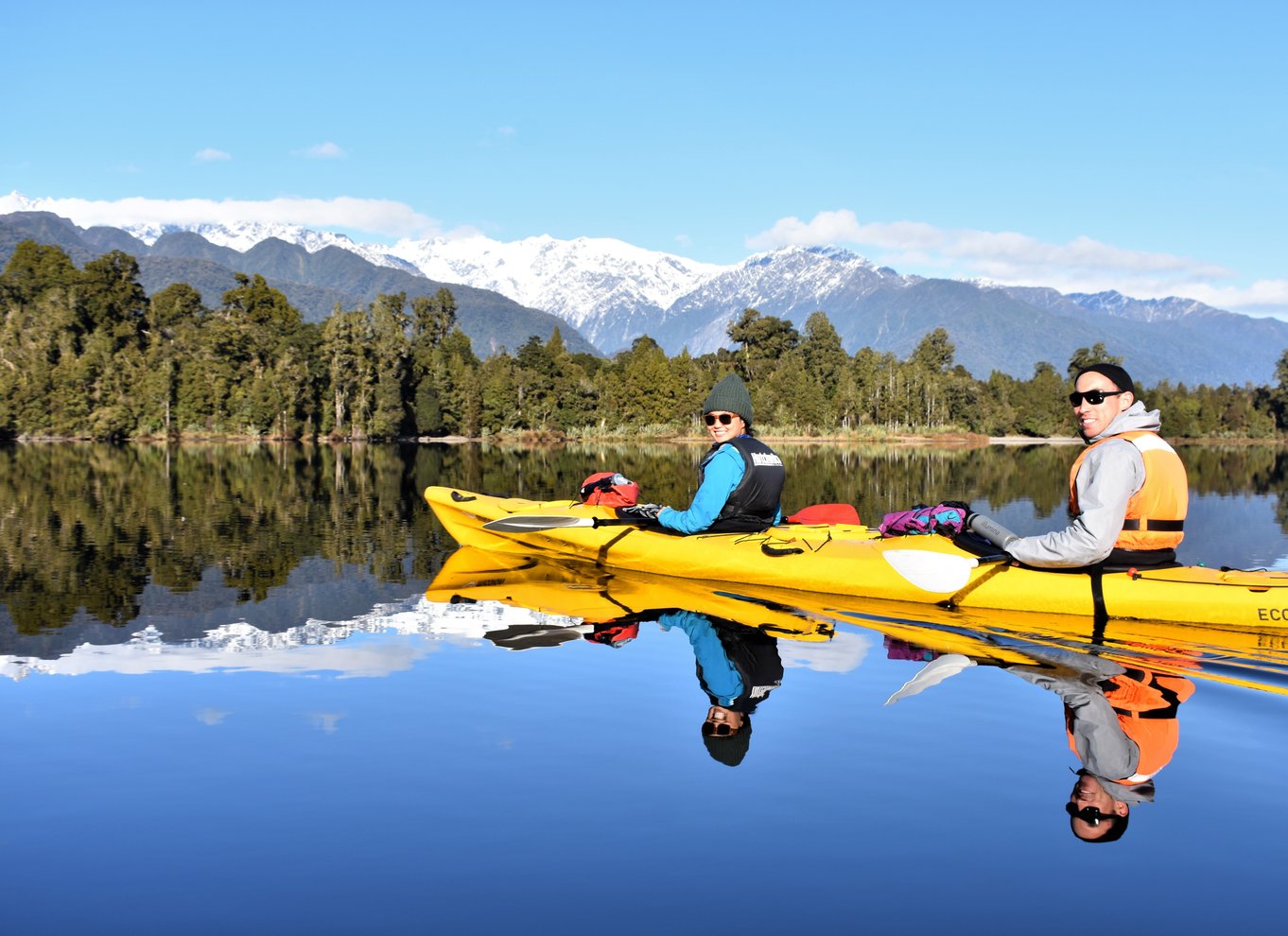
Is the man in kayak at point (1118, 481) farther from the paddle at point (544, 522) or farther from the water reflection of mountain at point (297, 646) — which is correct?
the paddle at point (544, 522)

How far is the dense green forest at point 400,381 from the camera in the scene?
2936 inches

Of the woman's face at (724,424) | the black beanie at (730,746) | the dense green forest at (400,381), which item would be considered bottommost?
the black beanie at (730,746)

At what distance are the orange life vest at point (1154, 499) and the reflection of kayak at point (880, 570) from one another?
294mm

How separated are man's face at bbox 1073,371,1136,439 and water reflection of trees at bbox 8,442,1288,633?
315 inches

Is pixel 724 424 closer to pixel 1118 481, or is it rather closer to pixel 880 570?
pixel 880 570

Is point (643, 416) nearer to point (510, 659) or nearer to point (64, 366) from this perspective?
point (64, 366)

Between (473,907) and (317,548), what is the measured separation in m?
11.8

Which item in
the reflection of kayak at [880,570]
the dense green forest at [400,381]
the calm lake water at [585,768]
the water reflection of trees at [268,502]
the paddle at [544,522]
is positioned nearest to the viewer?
the calm lake water at [585,768]

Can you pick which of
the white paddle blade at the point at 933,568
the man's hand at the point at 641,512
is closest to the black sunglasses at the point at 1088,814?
the white paddle blade at the point at 933,568

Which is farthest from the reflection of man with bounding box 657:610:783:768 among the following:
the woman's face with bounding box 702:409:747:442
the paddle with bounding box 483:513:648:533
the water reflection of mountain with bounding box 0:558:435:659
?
the water reflection of mountain with bounding box 0:558:435:659

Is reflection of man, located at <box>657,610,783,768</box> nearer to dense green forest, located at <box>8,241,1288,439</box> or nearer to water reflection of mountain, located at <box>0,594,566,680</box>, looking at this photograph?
water reflection of mountain, located at <box>0,594,566,680</box>

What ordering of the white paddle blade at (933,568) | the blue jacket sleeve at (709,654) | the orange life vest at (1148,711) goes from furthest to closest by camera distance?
the white paddle blade at (933,568) → the blue jacket sleeve at (709,654) → the orange life vest at (1148,711)

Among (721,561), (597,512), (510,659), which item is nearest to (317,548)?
(597,512)

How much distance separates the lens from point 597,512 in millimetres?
13148
